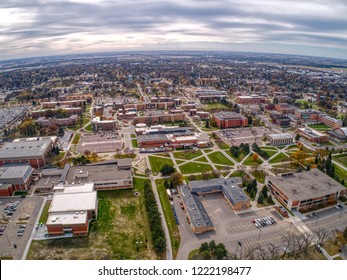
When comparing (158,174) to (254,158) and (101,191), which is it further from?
(254,158)

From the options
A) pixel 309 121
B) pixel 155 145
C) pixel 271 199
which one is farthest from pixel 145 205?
pixel 309 121

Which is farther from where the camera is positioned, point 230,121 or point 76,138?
point 230,121

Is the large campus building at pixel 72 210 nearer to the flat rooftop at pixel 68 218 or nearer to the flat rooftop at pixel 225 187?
the flat rooftop at pixel 68 218

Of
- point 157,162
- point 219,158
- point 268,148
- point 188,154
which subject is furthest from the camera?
point 268,148

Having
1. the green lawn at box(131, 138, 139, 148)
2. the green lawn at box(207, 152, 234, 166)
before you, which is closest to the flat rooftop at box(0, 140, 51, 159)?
the green lawn at box(131, 138, 139, 148)

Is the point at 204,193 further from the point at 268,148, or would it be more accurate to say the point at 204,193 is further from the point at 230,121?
the point at 230,121

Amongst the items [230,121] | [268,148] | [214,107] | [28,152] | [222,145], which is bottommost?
[268,148]

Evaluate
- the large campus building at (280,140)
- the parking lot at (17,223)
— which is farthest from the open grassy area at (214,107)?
the parking lot at (17,223)

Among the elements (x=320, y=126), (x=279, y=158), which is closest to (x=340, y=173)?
(x=279, y=158)
